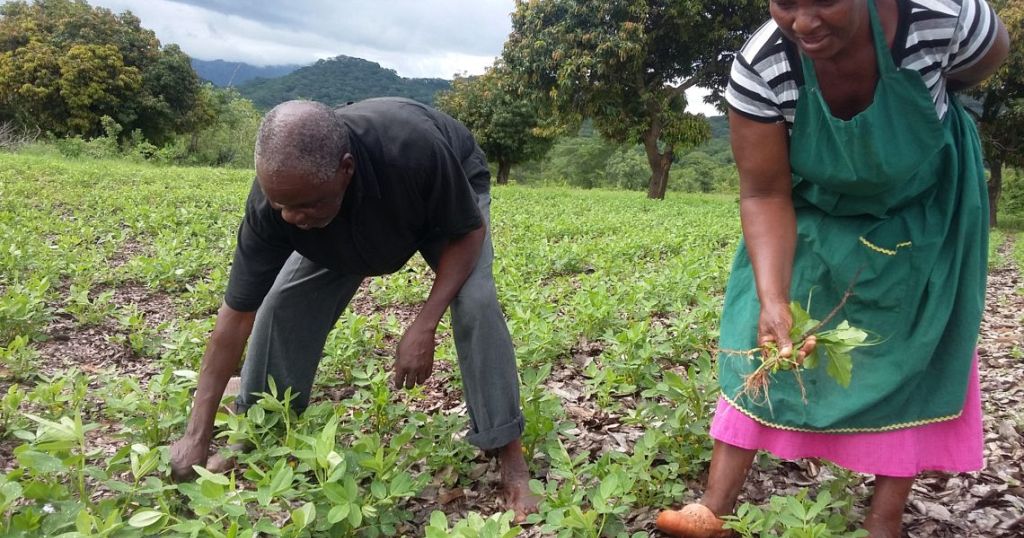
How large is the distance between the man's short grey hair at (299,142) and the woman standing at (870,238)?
1006 mm

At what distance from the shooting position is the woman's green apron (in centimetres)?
168

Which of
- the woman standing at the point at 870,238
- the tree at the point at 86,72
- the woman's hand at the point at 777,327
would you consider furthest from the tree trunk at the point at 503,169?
the woman's hand at the point at 777,327

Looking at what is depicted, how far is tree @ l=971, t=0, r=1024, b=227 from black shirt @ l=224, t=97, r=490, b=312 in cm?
1587

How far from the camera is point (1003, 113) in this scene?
15.8m

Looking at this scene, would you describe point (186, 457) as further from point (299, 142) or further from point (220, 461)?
point (299, 142)

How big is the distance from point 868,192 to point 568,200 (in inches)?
512

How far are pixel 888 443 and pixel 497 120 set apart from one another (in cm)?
2390

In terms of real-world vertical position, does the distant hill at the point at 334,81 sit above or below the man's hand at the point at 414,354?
above

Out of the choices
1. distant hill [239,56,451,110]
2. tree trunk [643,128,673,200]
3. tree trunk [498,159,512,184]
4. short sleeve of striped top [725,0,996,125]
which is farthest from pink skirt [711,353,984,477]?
distant hill [239,56,451,110]

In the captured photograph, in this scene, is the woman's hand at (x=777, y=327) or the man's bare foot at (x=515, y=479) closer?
the woman's hand at (x=777, y=327)

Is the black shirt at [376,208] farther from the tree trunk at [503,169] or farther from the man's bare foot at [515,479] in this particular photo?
the tree trunk at [503,169]

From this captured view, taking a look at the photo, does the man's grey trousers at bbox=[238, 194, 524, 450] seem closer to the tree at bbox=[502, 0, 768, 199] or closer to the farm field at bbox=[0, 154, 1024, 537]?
the farm field at bbox=[0, 154, 1024, 537]

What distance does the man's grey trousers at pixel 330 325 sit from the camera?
213 centimetres

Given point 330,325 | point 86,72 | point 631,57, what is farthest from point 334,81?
point 330,325
